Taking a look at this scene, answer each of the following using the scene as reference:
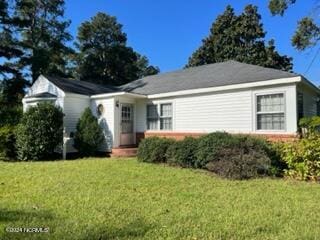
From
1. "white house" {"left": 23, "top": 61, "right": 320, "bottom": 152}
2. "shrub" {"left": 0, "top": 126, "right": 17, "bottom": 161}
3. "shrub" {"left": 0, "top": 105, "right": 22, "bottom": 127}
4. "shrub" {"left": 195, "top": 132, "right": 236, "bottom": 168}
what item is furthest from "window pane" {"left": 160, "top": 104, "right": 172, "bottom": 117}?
"shrub" {"left": 0, "top": 126, "right": 17, "bottom": 161}

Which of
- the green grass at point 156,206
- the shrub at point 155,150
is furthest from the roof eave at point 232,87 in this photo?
the green grass at point 156,206

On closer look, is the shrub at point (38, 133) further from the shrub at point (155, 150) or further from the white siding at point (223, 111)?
the white siding at point (223, 111)

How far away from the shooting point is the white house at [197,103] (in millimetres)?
11773

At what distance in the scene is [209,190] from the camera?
716 centimetres

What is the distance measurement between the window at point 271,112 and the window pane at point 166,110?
4570 millimetres

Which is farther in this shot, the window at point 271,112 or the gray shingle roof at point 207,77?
the gray shingle roof at point 207,77

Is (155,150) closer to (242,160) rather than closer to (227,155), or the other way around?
(227,155)

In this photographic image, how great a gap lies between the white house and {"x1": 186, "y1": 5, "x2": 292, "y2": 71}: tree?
50.6ft

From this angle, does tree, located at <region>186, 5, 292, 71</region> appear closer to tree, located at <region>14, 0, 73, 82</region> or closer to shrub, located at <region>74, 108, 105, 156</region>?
tree, located at <region>14, 0, 73, 82</region>

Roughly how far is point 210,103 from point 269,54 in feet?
65.8

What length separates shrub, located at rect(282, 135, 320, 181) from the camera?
27.9 ft

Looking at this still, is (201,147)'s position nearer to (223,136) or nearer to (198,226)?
(223,136)

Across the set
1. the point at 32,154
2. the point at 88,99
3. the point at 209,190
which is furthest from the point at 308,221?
the point at 88,99

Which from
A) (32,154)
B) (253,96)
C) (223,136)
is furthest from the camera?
(32,154)
